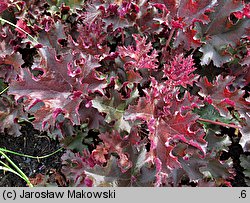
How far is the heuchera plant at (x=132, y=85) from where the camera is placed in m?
1.94

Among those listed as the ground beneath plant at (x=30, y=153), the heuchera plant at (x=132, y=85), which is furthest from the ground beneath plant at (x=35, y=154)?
the heuchera plant at (x=132, y=85)

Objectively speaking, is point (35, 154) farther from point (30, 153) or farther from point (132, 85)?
point (132, 85)

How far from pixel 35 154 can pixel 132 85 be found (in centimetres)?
74

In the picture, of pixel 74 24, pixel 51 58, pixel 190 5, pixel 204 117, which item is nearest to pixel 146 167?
pixel 204 117

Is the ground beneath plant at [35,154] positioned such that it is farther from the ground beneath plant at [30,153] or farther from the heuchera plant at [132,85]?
the heuchera plant at [132,85]

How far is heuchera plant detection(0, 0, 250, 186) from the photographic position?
1941 millimetres

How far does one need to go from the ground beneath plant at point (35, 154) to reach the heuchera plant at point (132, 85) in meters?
0.10

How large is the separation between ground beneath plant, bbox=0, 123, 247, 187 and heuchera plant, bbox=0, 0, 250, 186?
0.33 feet

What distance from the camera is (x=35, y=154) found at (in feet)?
8.26

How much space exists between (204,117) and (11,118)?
99 centimetres

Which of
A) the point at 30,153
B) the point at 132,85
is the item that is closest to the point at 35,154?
the point at 30,153

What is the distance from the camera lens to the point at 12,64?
2326 millimetres

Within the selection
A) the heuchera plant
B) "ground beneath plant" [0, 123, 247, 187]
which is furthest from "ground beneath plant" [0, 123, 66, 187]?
the heuchera plant

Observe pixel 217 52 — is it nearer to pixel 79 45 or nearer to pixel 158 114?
pixel 158 114
